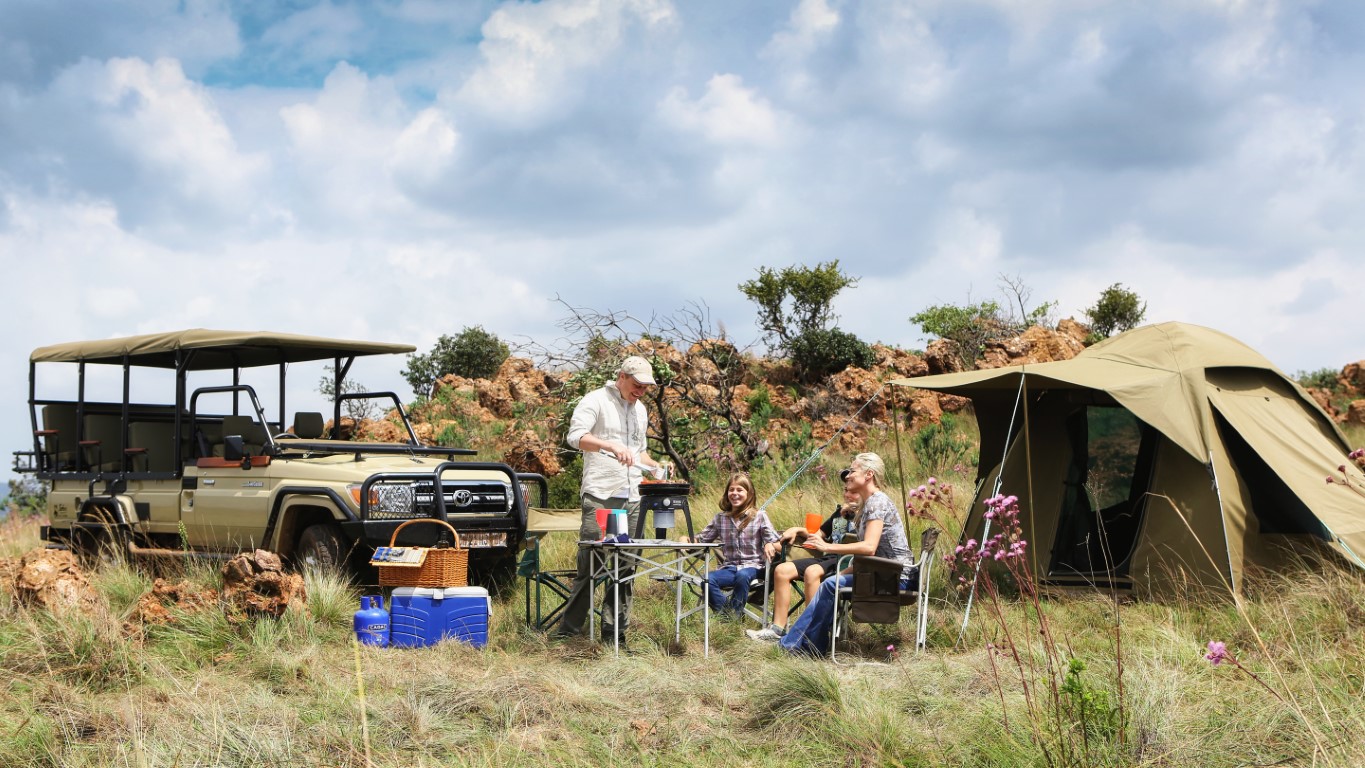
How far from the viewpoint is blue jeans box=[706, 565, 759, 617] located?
738cm

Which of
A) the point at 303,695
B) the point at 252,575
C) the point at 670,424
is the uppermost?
the point at 670,424

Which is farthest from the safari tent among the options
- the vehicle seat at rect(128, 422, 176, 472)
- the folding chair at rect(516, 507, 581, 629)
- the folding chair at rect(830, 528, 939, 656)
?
the vehicle seat at rect(128, 422, 176, 472)

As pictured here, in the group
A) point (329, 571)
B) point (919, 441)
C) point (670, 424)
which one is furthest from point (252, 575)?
point (919, 441)

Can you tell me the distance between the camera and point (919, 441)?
47.6ft

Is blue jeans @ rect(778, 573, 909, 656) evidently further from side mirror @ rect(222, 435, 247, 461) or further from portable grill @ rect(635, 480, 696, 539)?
side mirror @ rect(222, 435, 247, 461)

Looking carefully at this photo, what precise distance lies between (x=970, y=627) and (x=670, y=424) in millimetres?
7613

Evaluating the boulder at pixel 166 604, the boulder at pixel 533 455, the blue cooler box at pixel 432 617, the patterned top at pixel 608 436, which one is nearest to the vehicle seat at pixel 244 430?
the boulder at pixel 166 604

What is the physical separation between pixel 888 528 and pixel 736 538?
1064mm

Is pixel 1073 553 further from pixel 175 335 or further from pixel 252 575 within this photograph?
pixel 175 335

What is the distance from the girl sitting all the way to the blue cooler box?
4.75ft

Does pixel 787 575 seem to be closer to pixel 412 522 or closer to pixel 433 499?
pixel 412 522

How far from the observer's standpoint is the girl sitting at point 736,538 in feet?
24.5

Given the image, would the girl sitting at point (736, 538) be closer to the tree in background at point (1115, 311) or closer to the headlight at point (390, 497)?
the headlight at point (390, 497)

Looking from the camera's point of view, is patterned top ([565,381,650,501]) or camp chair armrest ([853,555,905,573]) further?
patterned top ([565,381,650,501])
